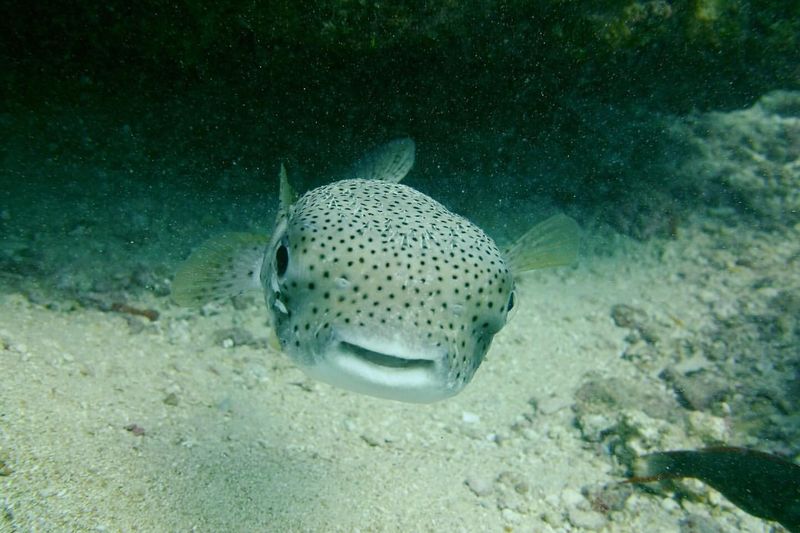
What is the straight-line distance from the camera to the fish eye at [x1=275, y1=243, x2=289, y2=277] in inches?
93.5

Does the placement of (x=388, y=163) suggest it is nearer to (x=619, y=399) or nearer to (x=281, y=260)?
(x=281, y=260)

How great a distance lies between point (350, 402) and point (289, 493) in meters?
1.15

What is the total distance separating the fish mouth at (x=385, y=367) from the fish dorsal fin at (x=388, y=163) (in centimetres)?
228

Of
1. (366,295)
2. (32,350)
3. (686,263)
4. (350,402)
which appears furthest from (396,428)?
(686,263)

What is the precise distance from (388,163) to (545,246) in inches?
60.3

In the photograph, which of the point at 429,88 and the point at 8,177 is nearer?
the point at 8,177

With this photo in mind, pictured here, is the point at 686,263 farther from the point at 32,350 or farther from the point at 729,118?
the point at 32,350

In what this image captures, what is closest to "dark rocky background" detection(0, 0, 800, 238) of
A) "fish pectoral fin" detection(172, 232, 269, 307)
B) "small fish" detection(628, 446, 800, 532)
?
"fish pectoral fin" detection(172, 232, 269, 307)

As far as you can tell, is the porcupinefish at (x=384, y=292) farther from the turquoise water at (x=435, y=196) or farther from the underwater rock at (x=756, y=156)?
the underwater rock at (x=756, y=156)

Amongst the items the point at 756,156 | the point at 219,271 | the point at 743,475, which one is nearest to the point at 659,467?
the point at 743,475

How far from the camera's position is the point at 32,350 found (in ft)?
10.8

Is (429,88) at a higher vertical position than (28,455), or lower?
higher

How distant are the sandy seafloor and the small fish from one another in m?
0.09

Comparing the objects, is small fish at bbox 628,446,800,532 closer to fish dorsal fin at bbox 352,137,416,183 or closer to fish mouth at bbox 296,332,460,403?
fish mouth at bbox 296,332,460,403
